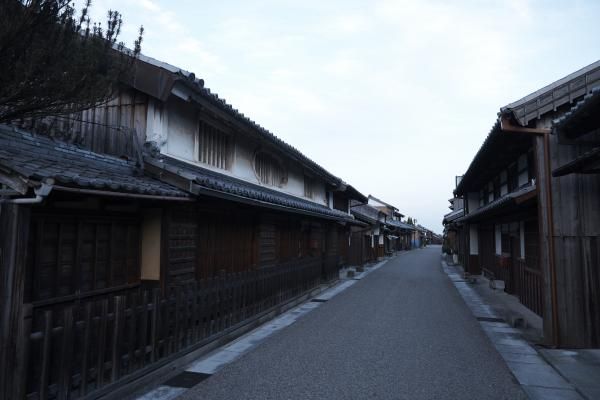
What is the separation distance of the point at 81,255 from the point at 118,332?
136cm

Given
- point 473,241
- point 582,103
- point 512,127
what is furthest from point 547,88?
point 473,241

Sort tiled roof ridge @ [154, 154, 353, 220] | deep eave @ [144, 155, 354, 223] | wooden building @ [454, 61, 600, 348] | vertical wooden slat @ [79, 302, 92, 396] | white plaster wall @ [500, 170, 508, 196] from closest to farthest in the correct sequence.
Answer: vertical wooden slat @ [79, 302, 92, 396] < deep eave @ [144, 155, 354, 223] < tiled roof ridge @ [154, 154, 353, 220] < wooden building @ [454, 61, 600, 348] < white plaster wall @ [500, 170, 508, 196]

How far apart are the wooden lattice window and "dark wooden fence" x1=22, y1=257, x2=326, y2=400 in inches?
9.3

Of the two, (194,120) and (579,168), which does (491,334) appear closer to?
(579,168)

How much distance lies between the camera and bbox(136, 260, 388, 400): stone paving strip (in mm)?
5371

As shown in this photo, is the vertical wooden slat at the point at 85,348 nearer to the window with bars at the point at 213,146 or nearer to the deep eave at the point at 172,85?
the deep eave at the point at 172,85

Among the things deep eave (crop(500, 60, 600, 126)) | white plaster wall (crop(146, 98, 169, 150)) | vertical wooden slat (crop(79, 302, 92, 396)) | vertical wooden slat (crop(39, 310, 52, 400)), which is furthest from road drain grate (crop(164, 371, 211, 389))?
deep eave (crop(500, 60, 600, 126))

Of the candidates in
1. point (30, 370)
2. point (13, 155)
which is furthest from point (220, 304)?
point (13, 155)

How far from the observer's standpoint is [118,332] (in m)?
5.01

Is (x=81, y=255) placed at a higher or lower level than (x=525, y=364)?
higher

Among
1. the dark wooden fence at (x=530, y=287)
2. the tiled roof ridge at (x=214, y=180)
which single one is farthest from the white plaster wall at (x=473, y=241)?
the tiled roof ridge at (x=214, y=180)

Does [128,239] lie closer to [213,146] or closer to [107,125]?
[107,125]

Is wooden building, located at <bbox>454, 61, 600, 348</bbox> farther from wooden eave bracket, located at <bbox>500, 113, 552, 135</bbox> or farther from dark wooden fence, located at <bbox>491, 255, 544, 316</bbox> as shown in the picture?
dark wooden fence, located at <bbox>491, 255, 544, 316</bbox>

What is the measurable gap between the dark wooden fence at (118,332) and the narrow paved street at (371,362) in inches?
34.3
